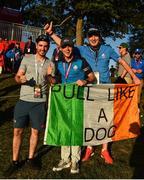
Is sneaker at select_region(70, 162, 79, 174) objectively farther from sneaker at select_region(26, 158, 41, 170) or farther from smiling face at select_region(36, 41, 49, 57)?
smiling face at select_region(36, 41, 49, 57)

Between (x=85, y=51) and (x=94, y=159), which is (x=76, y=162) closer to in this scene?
(x=94, y=159)

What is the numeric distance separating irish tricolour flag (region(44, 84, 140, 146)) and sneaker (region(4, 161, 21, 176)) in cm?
65

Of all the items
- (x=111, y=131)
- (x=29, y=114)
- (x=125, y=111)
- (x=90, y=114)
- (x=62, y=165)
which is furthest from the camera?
(x=125, y=111)

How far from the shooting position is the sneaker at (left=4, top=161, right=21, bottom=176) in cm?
740

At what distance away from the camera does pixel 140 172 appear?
8.16 m

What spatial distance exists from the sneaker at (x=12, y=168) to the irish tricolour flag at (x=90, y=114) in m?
0.65

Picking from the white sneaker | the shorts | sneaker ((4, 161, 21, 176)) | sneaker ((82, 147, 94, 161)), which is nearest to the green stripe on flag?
the shorts

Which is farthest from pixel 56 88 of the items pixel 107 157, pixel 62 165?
pixel 107 157

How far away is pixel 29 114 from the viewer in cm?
750

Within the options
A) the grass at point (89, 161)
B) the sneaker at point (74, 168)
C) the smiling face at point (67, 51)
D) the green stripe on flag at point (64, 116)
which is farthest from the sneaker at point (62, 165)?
Result: the smiling face at point (67, 51)

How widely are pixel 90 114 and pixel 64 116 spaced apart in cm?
53

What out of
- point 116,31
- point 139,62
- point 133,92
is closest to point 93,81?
point 133,92

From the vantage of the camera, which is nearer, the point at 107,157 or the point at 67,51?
the point at 67,51

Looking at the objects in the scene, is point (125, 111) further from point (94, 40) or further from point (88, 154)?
point (94, 40)
